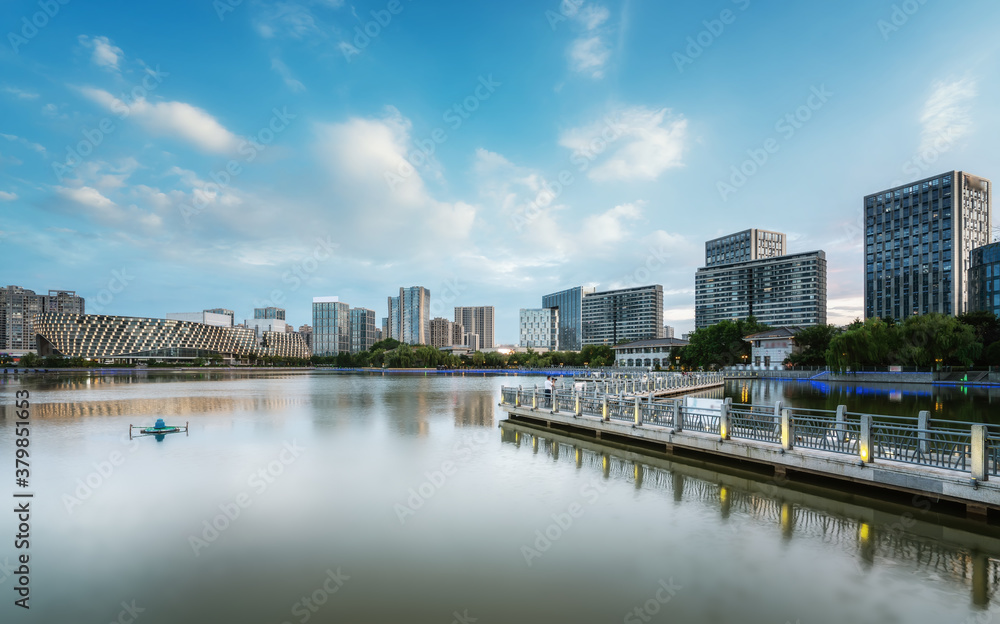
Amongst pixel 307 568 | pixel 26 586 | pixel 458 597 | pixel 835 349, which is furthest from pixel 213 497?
pixel 835 349

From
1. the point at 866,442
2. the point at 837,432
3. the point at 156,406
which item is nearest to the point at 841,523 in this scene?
the point at 866,442

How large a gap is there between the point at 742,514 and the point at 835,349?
61.6 m

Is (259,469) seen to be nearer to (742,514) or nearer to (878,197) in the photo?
Result: (742,514)

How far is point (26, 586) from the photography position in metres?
8.48

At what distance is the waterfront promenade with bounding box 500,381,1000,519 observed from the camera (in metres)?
10.7

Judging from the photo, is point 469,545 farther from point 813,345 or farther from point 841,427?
point 813,345

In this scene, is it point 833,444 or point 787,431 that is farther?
point 787,431

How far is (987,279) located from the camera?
8094cm

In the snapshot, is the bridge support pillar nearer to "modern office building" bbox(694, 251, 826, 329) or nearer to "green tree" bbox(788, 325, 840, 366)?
"green tree" bbox(788, 325, 840, 366)

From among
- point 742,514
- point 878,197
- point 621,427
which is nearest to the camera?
point 742,514

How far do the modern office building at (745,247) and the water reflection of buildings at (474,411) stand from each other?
15183 cm

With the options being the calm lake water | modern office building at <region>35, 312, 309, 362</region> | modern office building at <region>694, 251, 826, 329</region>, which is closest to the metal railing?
the calm lake water

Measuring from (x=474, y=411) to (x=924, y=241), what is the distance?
131076 mm

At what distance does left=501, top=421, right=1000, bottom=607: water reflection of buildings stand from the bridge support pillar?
127cm
